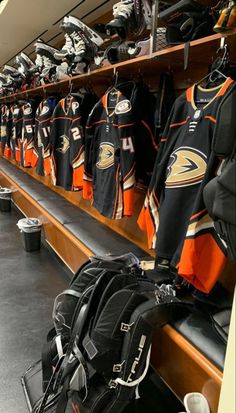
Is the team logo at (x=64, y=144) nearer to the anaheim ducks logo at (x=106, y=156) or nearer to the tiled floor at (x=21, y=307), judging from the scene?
the anaheim ducks logo at (x=106, y=156)

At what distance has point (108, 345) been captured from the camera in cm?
Answer: 126

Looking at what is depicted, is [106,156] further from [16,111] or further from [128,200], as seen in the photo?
[16,111]

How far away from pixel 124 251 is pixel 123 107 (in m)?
0.91

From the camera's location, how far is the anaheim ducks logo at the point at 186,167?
1364 millimetres

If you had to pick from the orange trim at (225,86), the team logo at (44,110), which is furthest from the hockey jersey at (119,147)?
the team logo at (44,110)

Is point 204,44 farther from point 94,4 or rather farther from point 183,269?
point 94,4

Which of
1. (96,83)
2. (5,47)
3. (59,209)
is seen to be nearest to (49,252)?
(59,209)

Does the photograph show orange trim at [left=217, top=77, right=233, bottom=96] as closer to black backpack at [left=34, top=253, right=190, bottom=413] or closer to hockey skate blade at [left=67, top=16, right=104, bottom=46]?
black backpack at [left=34, top=253, right=190, bottom=413]

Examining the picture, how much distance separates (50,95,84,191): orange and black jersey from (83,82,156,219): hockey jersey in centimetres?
32

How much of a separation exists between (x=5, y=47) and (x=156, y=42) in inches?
162

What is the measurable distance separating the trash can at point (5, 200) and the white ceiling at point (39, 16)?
2.00m

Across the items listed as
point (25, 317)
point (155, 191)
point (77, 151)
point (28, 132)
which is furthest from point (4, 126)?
point (155, 191)

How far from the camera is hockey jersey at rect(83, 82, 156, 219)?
1.97 metres

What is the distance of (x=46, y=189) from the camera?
13.9 feet
